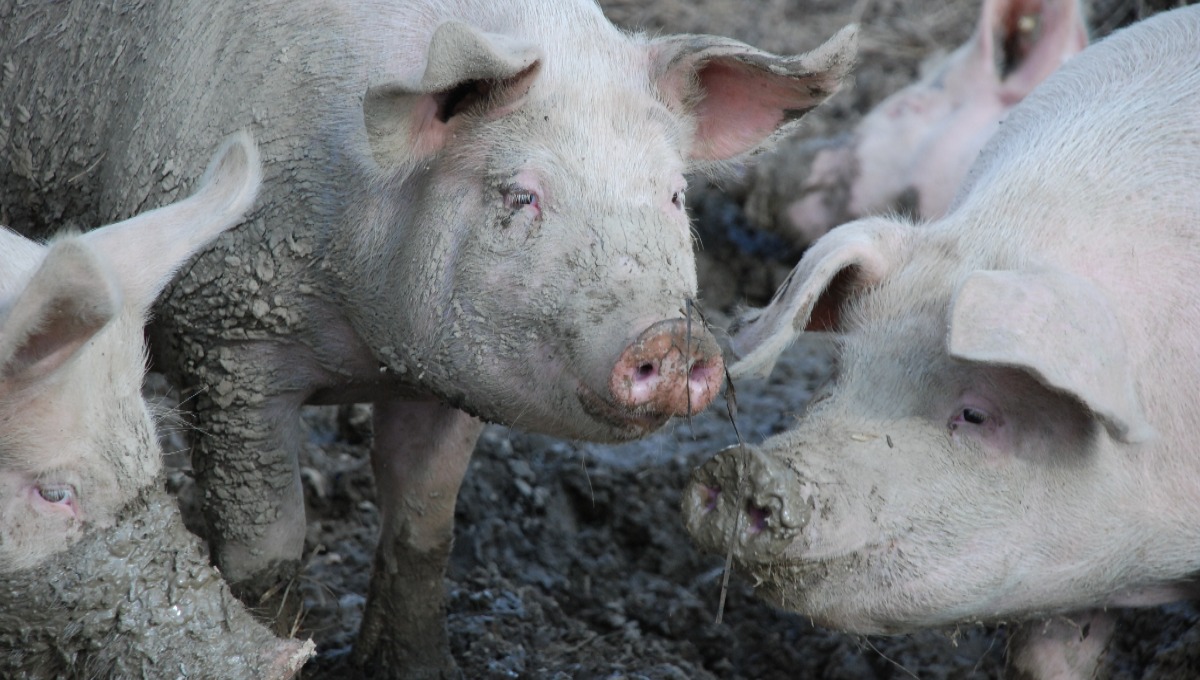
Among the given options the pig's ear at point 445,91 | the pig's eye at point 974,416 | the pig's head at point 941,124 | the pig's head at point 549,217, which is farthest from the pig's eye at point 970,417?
the pig's head at point 941,124

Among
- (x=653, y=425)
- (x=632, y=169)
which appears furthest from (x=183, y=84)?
(x=653, y=425)

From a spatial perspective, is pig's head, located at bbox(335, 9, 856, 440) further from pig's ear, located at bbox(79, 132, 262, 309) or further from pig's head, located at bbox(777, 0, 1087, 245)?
pig's head, located at bbox(777, 0, 1087, 245)

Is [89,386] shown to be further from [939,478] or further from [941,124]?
[941,124]

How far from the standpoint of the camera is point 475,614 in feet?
16.4

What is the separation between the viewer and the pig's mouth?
11.2ft

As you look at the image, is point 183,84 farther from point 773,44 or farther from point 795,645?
point 773,44

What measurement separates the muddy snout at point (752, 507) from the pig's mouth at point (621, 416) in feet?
0.52

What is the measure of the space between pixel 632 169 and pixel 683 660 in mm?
1668

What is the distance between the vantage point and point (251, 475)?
13.6ft

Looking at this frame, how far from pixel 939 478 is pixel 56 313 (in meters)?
1.81

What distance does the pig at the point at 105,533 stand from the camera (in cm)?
321

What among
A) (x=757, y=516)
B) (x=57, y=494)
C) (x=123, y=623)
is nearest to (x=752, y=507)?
(x=757, y=516)

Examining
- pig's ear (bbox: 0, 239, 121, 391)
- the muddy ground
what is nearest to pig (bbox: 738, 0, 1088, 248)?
the muddy ground

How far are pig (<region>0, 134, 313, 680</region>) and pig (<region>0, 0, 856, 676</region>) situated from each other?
1.71ft
